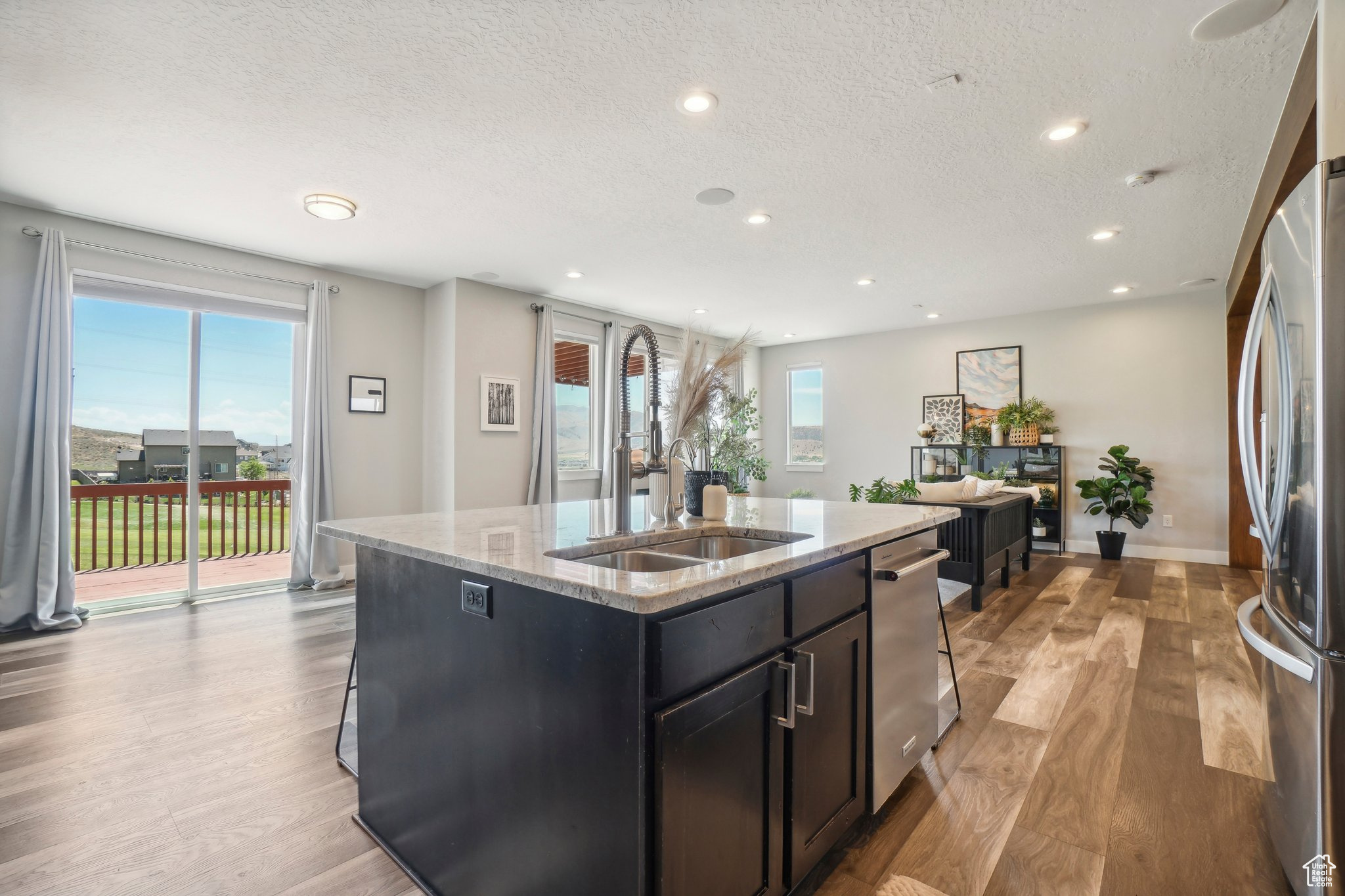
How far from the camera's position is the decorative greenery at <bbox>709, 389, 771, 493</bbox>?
7207mm

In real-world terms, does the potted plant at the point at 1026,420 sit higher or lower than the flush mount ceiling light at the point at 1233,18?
lower

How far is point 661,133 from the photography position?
9.31 feet

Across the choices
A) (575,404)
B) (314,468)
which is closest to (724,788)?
(314,468)

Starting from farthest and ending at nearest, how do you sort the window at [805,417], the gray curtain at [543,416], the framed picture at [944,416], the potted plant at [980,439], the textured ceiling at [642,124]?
the window at [805,417]
the framed picture at [944,416]
the potted plant at [980,439]
the gray curtain at [543,416]
the textured ceiling at [642,124]

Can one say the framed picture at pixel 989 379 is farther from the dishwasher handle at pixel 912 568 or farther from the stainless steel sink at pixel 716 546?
the stainless steel sink at pixel 716 546

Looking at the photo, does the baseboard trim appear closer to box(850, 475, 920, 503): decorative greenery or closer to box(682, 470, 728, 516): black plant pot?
box(850, 475, 920, 503): decorative greenery

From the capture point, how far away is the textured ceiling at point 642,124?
212 centimetres

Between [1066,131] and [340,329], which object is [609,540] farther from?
[340,329]

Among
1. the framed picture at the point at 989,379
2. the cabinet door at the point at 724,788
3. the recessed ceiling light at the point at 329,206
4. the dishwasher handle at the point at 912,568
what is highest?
the recessed ceiling light at the point at 329,206

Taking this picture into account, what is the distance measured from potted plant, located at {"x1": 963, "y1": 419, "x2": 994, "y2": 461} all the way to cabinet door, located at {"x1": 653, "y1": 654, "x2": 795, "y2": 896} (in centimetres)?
630

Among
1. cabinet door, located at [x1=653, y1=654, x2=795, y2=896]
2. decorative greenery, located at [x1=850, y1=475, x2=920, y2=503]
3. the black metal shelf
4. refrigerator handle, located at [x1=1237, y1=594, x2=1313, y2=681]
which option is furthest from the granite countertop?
the black metal shelf

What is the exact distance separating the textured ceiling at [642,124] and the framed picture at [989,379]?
89.7 inches

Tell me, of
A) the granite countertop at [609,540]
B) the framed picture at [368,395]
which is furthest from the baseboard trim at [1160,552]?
the framed picture at [368,395]

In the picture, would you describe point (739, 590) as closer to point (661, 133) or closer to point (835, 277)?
point (661, 133)
